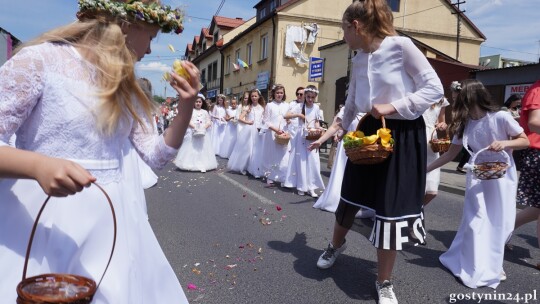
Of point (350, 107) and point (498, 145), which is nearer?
point (350, 107)

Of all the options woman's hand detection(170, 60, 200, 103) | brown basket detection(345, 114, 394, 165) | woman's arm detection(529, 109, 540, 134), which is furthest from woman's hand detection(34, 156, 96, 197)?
woman's arm detection(529, 109, 540, 134)

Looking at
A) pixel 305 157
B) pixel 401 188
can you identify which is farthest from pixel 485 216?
pixel 305 157

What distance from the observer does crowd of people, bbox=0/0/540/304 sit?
1.39 metres

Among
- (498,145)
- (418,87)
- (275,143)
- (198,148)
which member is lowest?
(198,148)

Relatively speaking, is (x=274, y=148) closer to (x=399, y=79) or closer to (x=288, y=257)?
(x=288, y=257)

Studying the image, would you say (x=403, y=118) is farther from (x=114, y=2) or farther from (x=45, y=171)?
(x=45, y=171)

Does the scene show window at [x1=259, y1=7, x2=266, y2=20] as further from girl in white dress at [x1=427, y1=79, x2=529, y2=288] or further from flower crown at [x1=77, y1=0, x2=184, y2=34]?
flower crown at [x1=77, y1=0, x2=184, y2=34]

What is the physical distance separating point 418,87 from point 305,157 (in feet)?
16.5

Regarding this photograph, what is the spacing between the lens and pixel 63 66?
1.48 m

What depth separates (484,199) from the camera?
378 centimetres

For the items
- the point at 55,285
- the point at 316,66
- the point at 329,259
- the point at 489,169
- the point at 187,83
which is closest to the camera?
the point at 55,285

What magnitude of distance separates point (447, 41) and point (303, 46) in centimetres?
862

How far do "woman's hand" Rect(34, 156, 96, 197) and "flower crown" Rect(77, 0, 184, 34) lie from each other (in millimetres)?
655

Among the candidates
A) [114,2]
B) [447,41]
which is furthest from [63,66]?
[447,41]
